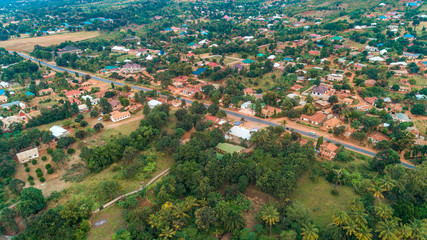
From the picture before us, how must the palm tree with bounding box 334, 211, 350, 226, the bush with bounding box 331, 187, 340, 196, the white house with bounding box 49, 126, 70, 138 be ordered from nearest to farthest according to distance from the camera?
the palm tree with bounding box 334, 211, 350, 226 < the bush with bounding box 331, 187, 340, 196 < the white house with bounding box 49, 126, 70, 138

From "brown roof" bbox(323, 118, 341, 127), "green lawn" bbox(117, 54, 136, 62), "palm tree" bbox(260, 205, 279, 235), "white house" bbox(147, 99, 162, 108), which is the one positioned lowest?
"brown roof" bbox(323, 118, 341, 127)

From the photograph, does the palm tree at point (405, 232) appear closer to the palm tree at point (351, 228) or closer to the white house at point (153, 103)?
the palm tree at point (351, 228)

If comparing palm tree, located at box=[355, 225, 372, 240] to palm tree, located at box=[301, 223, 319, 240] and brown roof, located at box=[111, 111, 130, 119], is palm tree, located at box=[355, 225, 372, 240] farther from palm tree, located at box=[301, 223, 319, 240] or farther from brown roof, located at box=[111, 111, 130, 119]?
brown roof, located at box=[111, 111, 130, 119]

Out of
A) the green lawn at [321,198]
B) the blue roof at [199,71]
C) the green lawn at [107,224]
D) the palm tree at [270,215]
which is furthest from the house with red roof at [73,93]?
the green lawn at [321,198]

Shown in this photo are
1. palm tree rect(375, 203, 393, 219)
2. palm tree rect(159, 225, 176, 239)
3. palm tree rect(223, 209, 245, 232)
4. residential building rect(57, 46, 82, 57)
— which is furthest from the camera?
residential building rect(57, 46, 82, 57)

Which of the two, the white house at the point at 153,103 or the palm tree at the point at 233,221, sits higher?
the palm tree at the point at 233,221

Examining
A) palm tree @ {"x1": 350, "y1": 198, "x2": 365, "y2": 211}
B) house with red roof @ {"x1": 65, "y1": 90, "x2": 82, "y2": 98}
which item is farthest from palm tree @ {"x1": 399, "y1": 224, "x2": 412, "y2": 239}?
house with red roof @ {"x1": 65, "y1": 90, "x2": 82, "y2": 98}

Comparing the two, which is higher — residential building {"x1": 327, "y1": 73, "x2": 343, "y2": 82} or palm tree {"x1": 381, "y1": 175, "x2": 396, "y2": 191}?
palm tree {"x1": 381, "y1": 175, "x2": 396, "y2": 191}

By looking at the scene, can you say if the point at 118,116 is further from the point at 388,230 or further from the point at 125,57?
the point at 125,57
